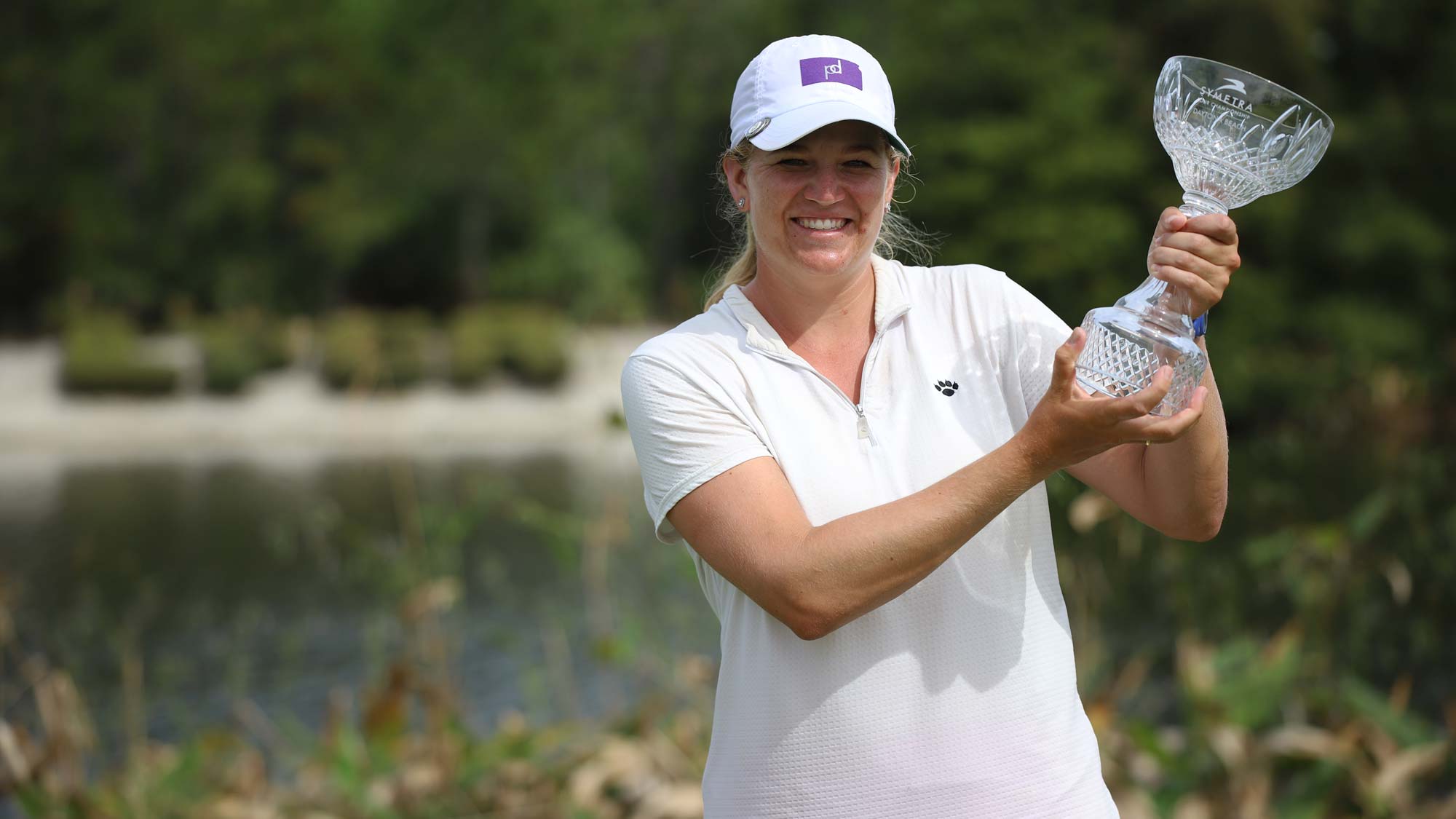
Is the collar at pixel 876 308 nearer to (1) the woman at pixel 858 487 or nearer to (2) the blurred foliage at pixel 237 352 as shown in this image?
(1) the woman at pixel 858 487

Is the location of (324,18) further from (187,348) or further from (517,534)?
(517,534)

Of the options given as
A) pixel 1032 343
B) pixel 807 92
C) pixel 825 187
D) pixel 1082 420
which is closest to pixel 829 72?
pixel 807 92

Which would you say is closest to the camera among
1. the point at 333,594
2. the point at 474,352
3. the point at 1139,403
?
the point at 1139,403

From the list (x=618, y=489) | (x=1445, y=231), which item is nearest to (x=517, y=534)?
(x=618, y=489)

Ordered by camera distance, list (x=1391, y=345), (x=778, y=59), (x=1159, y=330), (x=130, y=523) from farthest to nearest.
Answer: (x=1391, y=345), (x=130, y=523), (x=778, y=59), (x=1159, y=330)

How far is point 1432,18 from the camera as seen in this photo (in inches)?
985

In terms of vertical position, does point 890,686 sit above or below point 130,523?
above

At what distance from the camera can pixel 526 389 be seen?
29172 millimetres

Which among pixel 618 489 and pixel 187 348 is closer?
pixel 618 489

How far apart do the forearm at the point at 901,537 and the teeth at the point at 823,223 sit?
1.36 ft

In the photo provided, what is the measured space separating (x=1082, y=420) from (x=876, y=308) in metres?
0.45

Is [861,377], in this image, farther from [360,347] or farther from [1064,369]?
[360,347]

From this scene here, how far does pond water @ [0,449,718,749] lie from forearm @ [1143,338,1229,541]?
95.1 inches

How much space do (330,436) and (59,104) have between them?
597 inches
